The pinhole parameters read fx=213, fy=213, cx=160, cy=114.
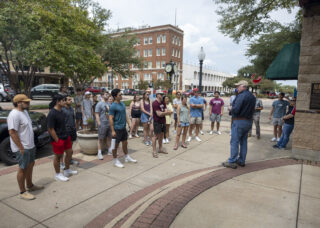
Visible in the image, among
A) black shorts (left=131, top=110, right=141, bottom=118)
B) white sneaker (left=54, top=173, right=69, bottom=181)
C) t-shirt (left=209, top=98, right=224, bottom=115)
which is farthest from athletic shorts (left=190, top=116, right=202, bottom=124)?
white sneaker (left=54, top=173, right=69, bottom=181)

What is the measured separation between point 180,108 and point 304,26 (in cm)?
393

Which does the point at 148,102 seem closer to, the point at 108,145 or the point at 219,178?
the point at 108,145

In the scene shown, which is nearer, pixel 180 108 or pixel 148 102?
pixel 180 108

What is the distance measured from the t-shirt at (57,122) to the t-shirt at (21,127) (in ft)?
1.55

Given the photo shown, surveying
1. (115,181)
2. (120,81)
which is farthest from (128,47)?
(120,81)

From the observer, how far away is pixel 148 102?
7.66 m

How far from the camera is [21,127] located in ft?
11.3

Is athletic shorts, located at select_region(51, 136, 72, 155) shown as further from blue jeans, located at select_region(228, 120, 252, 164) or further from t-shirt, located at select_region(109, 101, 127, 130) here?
blue jeans, located at select_region(228, 120, 252, 164)

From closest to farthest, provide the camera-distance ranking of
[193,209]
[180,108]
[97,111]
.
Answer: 1. [193,209]
2. [97,111]
3. [180,108]

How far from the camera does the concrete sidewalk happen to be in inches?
118

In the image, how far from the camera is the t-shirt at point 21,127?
3311mm

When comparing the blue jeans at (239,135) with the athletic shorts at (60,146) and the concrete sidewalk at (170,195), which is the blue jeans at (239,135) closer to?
the concrete sidewalk at (170,195)

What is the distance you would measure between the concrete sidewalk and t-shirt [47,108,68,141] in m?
0.98

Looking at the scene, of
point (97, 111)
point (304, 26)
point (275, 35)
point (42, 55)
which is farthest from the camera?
point (275, 35)
